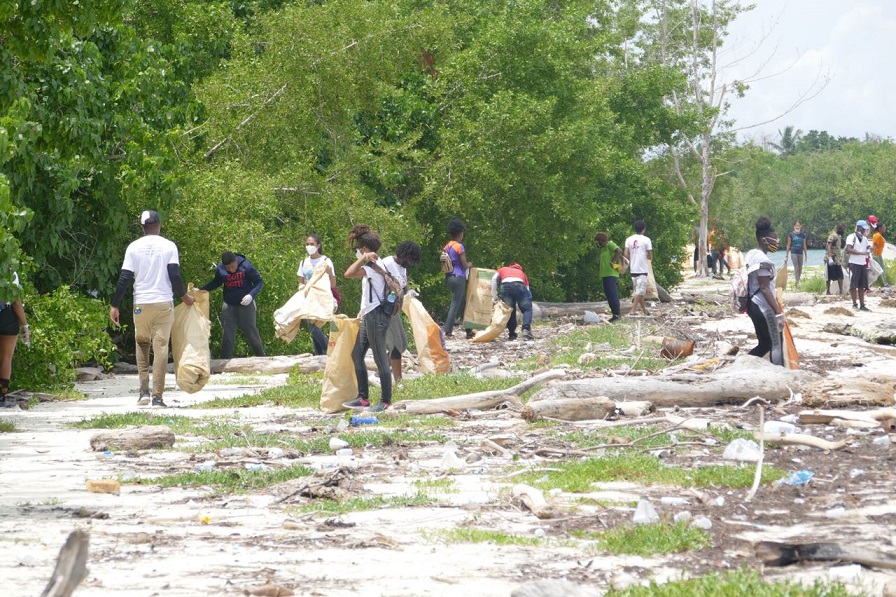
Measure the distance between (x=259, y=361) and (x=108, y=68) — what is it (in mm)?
4725

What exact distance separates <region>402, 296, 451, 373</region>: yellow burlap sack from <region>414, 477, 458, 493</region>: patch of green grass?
758 cm

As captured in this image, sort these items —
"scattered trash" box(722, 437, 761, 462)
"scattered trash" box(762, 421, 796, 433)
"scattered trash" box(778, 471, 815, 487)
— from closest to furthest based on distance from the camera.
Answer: "scattered trash" box(778, 471, 815, 487)
"scattered trash" box(722, 437, 761, 462)
"scattered trash" box(762, 421, 796, 433)

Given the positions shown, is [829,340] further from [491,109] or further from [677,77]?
[677,77]

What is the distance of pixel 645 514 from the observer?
6453 millimetres

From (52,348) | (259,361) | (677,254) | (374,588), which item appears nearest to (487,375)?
(259,361)

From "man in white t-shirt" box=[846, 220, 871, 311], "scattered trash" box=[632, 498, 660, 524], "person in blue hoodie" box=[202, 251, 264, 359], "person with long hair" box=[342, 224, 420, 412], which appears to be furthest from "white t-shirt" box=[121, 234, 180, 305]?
"man in white t-shirt" box=[846, 220, 871, 311]

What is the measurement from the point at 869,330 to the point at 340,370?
1290cm

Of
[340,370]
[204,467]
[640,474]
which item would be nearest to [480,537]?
[640,474]

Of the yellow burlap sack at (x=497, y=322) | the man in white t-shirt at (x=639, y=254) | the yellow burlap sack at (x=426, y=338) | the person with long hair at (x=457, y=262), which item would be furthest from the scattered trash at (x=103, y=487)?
the man in white t-shirt at (x=639, y=254)

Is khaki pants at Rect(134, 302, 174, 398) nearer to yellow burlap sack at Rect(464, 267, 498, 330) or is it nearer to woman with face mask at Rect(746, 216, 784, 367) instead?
woman with face mask at Rect(746, 216, 784, 367)

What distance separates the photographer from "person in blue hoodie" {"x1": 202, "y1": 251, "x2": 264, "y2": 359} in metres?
17.1

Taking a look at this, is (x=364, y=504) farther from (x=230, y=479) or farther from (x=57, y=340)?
(x=57, y=340)

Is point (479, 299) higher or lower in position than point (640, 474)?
higher

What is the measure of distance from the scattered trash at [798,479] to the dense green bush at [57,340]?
9690mm
